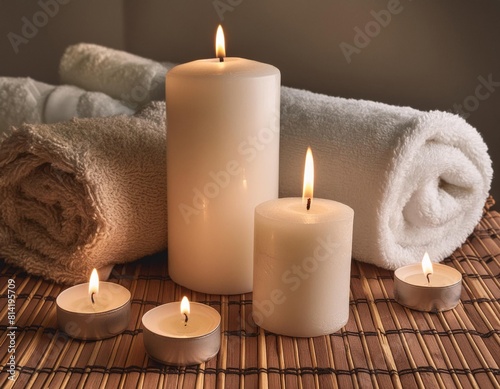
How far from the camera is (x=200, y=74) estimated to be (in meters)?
0.86

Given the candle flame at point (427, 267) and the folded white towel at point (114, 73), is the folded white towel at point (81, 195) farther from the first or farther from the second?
the candle flame at point (427, 267)

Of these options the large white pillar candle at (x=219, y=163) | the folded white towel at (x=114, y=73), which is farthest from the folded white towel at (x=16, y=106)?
the large white pillar candle at (x=219, y=163)

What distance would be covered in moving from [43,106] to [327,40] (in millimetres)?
515

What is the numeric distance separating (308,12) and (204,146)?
1.75ft

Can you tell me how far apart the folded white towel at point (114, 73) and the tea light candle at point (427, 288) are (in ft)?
1.71

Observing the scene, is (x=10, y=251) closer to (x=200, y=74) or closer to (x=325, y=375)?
(x=200, y=74)

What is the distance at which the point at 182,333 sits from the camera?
0.77m

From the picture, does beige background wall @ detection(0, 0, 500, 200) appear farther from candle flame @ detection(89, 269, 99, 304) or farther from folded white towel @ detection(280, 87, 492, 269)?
candle flame @ detection(89, 269, 99, 304)

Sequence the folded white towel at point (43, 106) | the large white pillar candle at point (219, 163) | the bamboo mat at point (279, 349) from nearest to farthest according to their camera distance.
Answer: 1. the bamboo mat at point (279, 349)
2. the large white pillar candle at point (219, 163)
3. the folded white towel at point (43, 106)

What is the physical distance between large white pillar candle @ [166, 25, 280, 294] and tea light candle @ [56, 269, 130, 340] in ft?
0.39

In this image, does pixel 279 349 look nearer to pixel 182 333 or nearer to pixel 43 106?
pixel 182 333

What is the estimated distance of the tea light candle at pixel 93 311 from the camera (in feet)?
2.60

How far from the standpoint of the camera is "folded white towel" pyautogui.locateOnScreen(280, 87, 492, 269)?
94cm

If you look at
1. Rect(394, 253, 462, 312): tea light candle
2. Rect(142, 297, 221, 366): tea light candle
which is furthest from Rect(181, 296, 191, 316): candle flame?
Rect(394, 253, 462, 312): tea light candle
